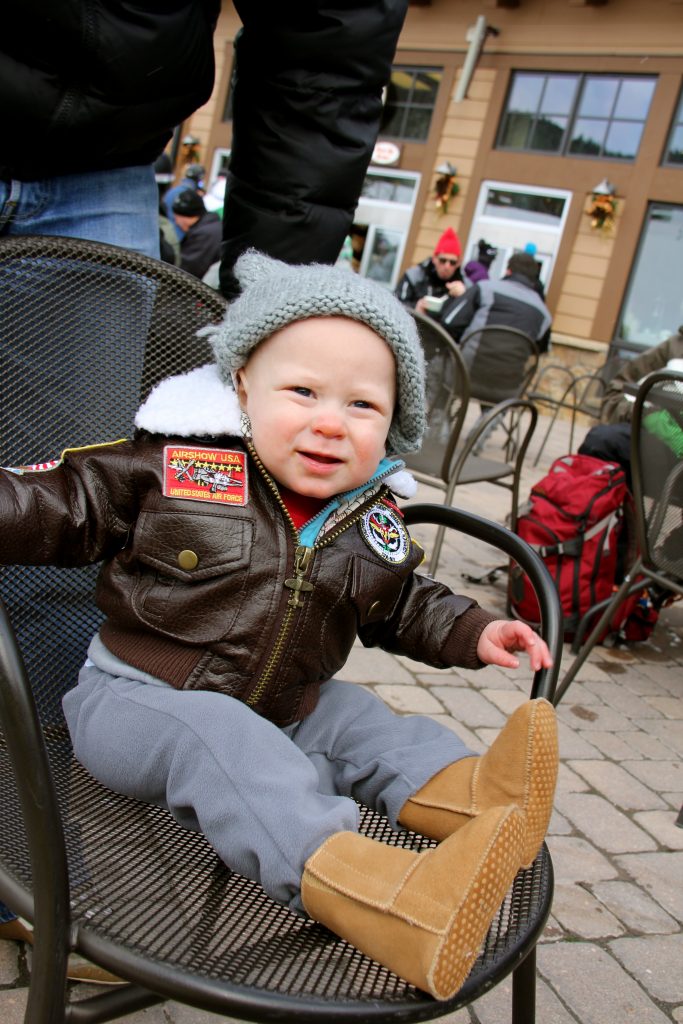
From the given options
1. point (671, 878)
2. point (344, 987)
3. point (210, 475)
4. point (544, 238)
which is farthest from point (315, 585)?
point (544, 238)

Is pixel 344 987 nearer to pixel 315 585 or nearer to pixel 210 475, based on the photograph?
pixel 315 585

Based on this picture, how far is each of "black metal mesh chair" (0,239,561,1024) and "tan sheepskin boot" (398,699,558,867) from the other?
0.16ft

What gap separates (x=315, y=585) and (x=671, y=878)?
1.35 m

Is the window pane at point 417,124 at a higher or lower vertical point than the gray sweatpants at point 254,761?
higher

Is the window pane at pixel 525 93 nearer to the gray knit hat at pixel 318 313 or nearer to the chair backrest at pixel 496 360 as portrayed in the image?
the chair backrest at pixel 496 360

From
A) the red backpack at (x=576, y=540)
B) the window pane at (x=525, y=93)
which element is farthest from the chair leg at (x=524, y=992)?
the window pane at (x=525, y=93)

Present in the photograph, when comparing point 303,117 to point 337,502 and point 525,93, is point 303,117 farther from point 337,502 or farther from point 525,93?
point 525,93

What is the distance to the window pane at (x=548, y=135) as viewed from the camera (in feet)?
40.5

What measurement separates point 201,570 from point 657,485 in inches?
75.0

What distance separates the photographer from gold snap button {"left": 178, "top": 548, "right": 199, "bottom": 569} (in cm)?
121

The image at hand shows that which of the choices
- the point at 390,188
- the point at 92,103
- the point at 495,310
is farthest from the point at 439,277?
the point at 92,103

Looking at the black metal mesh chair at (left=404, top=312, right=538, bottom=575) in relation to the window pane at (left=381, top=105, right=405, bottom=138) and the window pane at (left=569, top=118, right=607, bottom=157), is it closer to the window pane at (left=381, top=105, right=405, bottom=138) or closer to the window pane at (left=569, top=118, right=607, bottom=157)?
the window pane at (left=569, top=118, right=607, bottom=157)

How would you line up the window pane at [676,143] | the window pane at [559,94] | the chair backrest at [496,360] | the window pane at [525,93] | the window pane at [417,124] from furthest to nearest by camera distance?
the window pane at [417,124]
the window pane at [525,93]
the window pane at [559,94]
the window pane at [676,143]
the chair backrest at [496,360]

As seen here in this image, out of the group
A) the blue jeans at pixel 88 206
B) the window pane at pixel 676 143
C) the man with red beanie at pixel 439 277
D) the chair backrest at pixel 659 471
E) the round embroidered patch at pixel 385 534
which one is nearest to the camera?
the round embroidered patch at pixel 385 534
